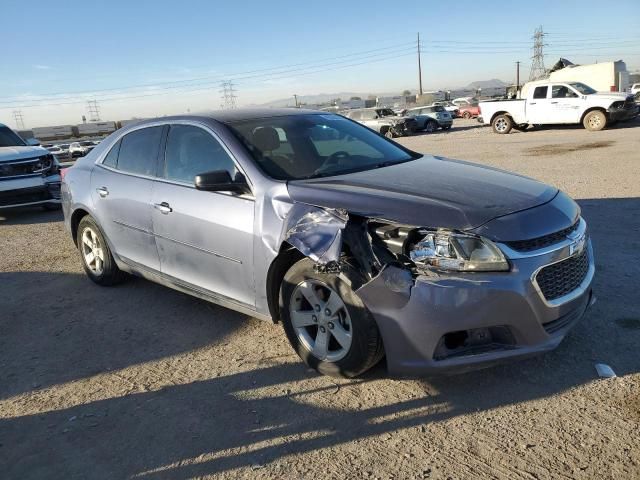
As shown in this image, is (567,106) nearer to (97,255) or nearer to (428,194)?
(97,255)

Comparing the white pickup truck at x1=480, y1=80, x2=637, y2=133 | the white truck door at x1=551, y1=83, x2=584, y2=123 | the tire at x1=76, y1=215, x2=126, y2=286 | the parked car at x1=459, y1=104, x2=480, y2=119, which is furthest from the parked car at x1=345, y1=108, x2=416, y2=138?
the tire at x1=76, y1=215, x2=126, y2=286

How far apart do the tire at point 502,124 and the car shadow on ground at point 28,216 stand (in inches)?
699

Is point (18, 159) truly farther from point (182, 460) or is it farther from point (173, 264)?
point (182, 460)

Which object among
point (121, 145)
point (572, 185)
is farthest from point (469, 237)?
point (572, 185)

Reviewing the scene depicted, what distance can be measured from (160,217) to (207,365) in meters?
1.29

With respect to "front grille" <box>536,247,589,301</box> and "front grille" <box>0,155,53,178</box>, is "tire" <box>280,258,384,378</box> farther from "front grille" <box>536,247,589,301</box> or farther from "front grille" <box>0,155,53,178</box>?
"front grille" <box>0,155,53,178</box>

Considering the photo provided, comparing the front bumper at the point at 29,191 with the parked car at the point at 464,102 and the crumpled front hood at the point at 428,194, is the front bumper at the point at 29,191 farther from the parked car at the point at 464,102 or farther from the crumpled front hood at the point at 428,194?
the parked car at the point at 464,102

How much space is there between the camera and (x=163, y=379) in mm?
3527

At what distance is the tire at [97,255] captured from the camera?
5215 millimetres

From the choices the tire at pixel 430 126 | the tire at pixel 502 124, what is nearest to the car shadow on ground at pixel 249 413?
the tire at pixel 502 124

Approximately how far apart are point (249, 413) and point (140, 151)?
2716 millimetres

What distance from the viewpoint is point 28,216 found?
34.6 feet

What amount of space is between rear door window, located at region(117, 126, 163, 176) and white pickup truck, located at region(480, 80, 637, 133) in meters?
18.6

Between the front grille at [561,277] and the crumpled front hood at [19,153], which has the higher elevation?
the crumpled front hood at [19,153]
